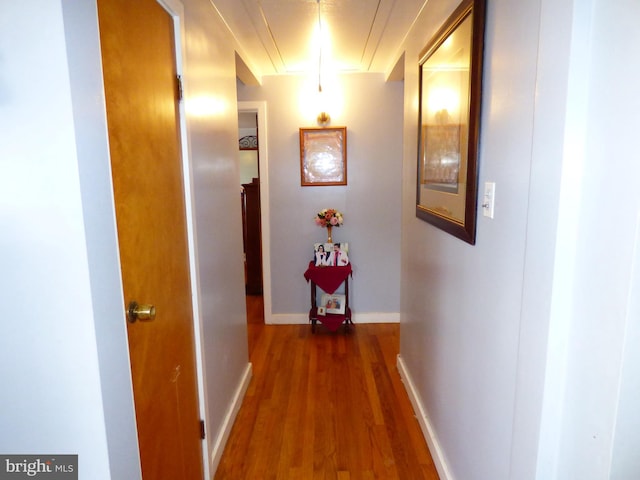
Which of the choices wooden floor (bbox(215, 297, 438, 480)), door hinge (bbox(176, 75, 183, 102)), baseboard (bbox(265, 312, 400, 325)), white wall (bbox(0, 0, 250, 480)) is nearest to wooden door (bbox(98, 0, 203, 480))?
door hinge (bbox(176, 75, 183, 102))

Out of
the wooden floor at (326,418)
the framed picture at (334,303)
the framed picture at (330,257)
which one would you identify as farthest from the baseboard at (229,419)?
the framed picture at (330,257)

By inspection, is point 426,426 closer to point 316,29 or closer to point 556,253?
point 556,253

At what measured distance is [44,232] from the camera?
75cm

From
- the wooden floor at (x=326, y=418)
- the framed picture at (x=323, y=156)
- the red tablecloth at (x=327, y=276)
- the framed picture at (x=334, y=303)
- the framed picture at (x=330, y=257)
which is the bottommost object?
the wooden floor at (x=326, y=418)

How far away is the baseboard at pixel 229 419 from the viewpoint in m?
1.70

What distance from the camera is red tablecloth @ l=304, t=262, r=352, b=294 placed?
120 inches

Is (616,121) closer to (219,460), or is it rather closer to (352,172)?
(219,460)

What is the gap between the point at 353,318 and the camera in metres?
3.46

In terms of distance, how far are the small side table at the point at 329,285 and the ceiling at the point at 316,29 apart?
1.69m

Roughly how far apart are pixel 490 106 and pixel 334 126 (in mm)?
2146

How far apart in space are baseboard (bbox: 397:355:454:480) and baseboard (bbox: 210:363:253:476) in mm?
1058

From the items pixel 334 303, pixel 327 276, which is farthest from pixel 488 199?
pixel 334 303

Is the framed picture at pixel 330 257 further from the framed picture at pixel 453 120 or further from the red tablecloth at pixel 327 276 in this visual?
the framed picture at pixel 453 120

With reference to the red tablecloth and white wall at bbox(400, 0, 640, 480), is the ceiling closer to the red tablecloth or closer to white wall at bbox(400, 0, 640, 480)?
white wall at bbox(400, 0, 640, 480)
